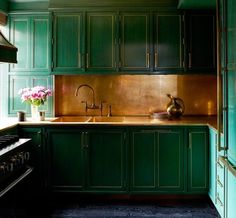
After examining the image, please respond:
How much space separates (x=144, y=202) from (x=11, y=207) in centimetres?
205

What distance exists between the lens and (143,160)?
4.19 metres

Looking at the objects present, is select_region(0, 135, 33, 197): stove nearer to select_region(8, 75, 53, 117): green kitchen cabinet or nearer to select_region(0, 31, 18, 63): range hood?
select_region(0, 31, 18, 63): range hood

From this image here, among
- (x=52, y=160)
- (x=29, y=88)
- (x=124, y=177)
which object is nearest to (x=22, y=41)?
(x=29, y=88)

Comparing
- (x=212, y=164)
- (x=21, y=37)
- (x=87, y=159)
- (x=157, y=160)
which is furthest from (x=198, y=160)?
(x=21, y=37)

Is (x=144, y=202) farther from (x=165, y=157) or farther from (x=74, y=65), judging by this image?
(x=74, y=65)

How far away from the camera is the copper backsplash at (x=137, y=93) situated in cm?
485

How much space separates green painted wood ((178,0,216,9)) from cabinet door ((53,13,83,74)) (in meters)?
1.19

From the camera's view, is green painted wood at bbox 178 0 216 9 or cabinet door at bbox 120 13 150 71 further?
cabinet door at bbox 120 13 150 71

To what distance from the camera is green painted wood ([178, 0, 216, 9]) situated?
408 cm

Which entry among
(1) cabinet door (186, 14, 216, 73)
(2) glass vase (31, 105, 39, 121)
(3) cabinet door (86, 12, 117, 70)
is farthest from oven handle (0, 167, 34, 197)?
(1) cabinet door (186, 14, 216, 73)

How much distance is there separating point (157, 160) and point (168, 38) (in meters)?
1.41

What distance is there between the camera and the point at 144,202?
13.9 ft

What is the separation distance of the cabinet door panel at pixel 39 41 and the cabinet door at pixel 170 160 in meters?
1.68

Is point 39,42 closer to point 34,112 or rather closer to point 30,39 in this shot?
point 30,39
